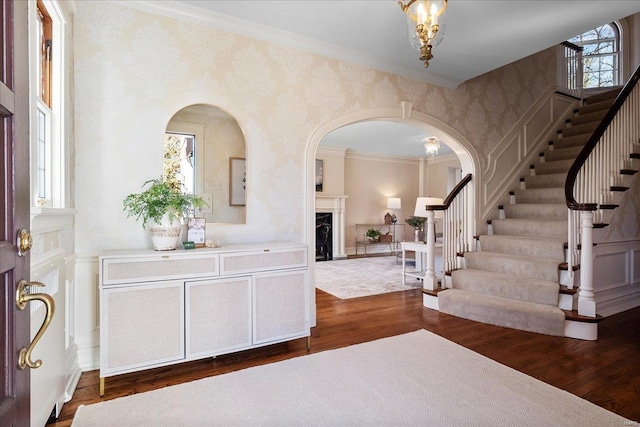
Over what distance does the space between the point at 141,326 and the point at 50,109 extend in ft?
4.91

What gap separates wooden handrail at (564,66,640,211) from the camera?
3193mm

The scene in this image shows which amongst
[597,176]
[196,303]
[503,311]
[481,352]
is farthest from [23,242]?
[597,176]

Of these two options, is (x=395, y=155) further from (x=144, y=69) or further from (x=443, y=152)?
(x=144, y=69)

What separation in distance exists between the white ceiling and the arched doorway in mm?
505

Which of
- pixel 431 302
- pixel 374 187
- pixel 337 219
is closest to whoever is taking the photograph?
pixel 431 302

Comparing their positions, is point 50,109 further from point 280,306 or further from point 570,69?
point 570,69

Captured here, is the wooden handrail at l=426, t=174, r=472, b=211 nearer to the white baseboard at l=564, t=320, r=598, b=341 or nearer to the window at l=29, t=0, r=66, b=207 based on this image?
the white baseboard at l=564, t=320, r=598, b=341

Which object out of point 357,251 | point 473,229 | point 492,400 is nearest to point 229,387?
point 492,400

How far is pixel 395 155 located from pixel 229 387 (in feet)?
26.9

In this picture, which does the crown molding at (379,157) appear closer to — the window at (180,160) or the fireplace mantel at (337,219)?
the fireplace mantel at (337,219)

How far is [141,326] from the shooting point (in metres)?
2.26

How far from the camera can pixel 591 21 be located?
9.82 ft

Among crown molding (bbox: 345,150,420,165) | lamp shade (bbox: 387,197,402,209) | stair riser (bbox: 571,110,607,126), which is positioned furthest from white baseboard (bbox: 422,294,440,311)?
crown molding (bbox: 345,150,420,165)

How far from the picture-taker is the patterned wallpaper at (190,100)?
2494 millimetres
